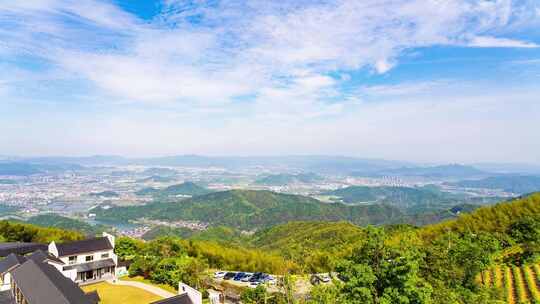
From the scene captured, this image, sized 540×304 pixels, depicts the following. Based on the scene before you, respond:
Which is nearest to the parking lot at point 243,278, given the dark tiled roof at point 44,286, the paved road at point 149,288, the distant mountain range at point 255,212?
the paved road at point 149,288

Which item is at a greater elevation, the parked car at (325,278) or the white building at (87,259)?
the white building at (87,259)

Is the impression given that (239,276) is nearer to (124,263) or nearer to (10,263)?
(124,263)

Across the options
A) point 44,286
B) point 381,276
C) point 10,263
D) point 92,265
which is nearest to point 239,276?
point 92,265

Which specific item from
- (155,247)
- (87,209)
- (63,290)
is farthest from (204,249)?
(87,209)

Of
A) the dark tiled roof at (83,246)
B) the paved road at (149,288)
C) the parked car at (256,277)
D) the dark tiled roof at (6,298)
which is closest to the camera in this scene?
the dark tiled roof at (6,298)

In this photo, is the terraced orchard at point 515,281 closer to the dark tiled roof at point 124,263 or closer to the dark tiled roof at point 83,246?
the dark tiled roof at point 124,263

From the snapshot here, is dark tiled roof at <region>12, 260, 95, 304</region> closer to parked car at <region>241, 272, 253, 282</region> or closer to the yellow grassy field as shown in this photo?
the yellow grassy field
